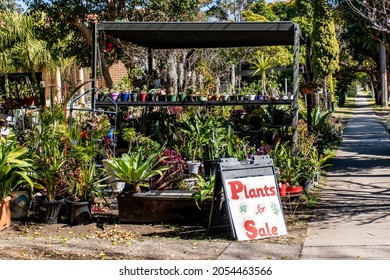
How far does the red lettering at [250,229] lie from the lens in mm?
7271

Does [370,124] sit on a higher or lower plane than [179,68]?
lower

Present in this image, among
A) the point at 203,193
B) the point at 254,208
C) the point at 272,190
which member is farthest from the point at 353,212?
the point at 203,193

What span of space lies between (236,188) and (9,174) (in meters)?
2.90

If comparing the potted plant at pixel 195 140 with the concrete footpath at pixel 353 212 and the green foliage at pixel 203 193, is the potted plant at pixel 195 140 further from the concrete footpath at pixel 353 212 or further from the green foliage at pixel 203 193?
the green foliage at pixel 203 193

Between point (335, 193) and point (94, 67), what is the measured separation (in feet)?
14.7

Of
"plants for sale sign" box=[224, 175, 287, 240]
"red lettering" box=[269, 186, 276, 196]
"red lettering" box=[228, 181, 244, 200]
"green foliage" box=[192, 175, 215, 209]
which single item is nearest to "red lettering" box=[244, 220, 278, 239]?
"plants for sale sign" box=[224, 175, 287, 240]

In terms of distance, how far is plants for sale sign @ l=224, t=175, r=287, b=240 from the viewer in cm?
730

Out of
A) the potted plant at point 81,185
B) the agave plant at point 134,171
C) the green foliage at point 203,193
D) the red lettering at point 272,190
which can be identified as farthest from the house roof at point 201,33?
the red lettering at point 272,190

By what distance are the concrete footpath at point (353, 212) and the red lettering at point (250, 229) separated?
57 centimetres

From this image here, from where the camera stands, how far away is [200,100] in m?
13.2

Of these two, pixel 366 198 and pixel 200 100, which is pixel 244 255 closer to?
pixel 366 198

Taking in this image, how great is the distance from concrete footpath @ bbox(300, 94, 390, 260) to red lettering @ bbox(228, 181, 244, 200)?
92 centimetres

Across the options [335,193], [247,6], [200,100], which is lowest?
[335,193]

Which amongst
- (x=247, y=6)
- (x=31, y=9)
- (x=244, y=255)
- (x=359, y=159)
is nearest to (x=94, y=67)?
(x=244, y=255)
